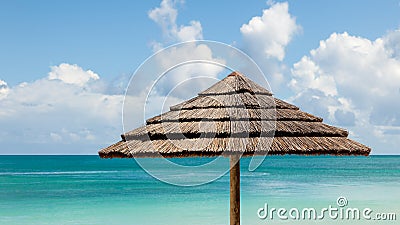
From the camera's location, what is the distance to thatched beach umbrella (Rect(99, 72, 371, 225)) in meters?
4.84

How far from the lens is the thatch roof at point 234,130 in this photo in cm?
484

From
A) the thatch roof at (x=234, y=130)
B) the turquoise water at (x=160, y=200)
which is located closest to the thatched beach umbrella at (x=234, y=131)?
the thatch roof at (x=234, y=130)

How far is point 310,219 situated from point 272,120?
10.2 metres

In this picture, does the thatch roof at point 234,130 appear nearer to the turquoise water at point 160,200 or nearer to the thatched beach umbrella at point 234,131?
the thatched beach umbrella at point 234,131

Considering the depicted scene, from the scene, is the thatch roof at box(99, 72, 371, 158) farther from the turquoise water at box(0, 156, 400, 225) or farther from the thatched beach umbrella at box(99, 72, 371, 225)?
the turquoise water at box(0, 156, 400, 225)

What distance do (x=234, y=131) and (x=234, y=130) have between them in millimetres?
14

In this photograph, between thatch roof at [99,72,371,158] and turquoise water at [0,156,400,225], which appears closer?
thatch roof at [99,72,371,158]

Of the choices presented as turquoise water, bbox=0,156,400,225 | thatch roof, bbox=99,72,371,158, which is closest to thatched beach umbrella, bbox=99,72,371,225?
thatch roof, bbox=99,72,371,158

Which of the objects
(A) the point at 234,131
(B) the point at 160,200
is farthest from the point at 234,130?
(B) the point at 160,200

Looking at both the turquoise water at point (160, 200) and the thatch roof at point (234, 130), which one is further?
the turquoise water at point (160, 200)

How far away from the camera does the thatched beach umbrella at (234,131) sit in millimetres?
4840

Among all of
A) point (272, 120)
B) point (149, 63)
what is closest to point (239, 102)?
point (272, 120)

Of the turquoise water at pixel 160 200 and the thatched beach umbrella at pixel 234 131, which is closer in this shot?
the thatched beach umbrella at pixel 234 131

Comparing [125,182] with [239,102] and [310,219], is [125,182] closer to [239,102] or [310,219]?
[310,219]
